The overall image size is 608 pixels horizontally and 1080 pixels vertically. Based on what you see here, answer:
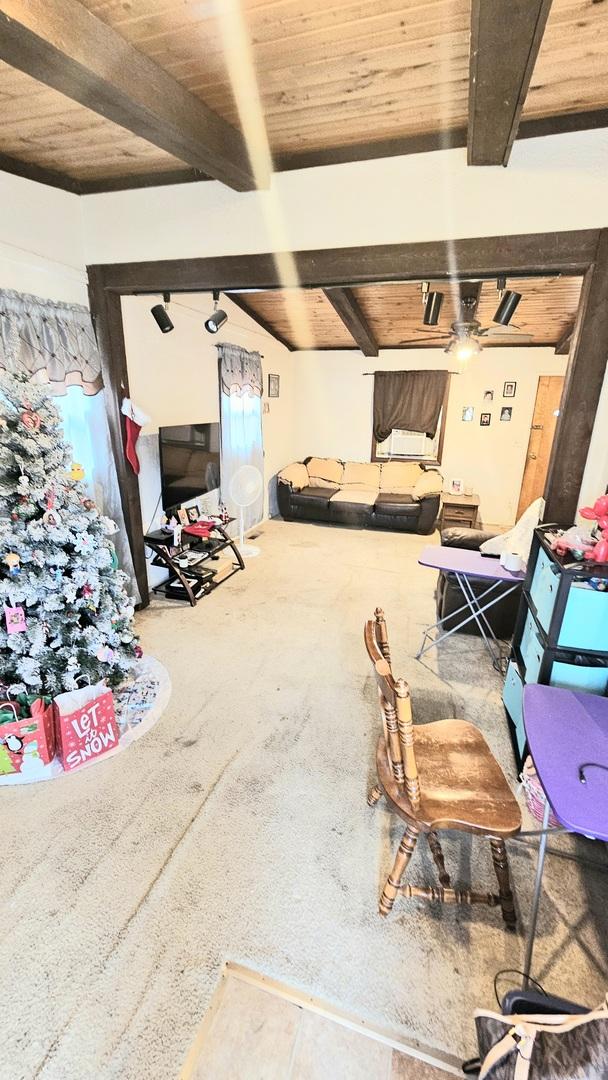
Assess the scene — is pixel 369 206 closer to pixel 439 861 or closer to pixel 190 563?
pixel 190 563

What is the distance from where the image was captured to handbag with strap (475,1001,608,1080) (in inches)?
31.4

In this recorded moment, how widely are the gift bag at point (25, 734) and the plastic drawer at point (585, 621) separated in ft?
7.21

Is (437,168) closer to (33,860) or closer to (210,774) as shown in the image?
(210,774)

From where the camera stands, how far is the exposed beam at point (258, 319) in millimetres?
4704

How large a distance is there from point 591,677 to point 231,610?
2425 millimetres

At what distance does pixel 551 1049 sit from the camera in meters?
0.82

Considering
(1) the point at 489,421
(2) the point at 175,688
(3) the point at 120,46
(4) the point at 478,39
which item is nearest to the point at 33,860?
(2) the point at 175,688

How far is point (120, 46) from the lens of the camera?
1.52m

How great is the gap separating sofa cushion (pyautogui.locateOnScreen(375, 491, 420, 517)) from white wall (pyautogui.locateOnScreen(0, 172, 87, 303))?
3876 mm

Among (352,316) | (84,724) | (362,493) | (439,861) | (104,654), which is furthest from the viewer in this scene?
(362,493)

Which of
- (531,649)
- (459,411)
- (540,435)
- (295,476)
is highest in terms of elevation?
(459,411)

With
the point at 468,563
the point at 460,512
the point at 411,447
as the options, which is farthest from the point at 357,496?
the point at 468,563

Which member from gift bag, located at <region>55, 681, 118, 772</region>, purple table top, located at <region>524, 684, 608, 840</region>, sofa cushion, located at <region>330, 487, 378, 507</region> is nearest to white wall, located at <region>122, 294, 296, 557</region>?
gift bag, located at <region>55, 681, 118, 772</region>

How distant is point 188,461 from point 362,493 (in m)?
2.86
